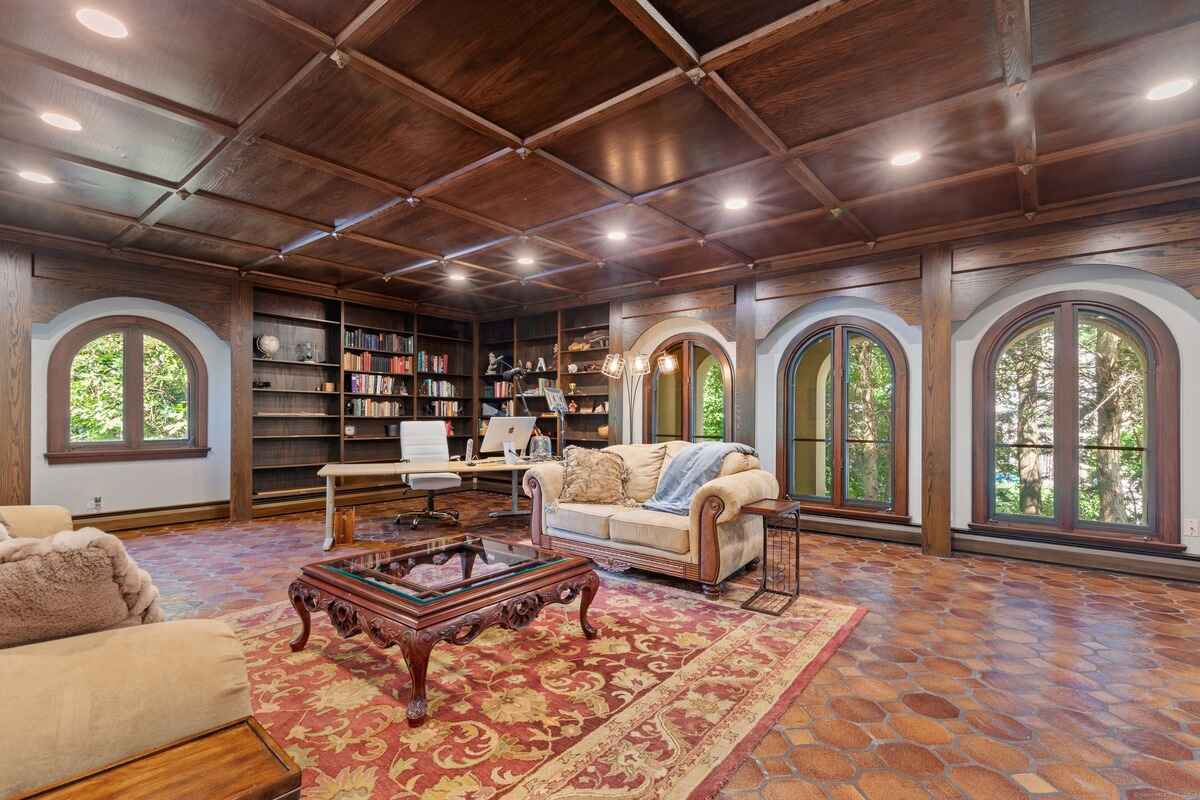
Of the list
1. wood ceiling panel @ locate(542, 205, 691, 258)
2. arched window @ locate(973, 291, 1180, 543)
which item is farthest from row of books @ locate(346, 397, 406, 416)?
arched window @ locate(973, 291, 1180, 543)

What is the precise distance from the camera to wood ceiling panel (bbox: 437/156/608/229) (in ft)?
11.3

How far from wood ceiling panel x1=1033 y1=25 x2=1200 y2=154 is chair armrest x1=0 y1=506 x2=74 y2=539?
5094 millimetres

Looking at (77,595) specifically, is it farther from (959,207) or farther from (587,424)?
(587,424)

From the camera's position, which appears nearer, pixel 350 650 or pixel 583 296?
pixel 350 650

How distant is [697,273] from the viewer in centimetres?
593

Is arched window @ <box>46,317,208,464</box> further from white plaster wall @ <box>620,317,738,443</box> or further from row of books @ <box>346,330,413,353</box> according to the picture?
white plaster wall @ <box>620,317,738,443</box>

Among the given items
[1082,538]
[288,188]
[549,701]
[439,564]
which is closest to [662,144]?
[288,188]

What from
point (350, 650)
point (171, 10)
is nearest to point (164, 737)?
point (350, 650)

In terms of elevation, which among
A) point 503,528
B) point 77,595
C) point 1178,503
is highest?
point 77,595

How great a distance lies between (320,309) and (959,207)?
6.79m

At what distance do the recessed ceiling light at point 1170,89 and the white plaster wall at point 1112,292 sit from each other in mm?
1796

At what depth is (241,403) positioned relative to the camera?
19.3 ft

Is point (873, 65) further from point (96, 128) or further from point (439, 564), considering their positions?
point (96, 128)

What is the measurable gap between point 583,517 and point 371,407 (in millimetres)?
4308
